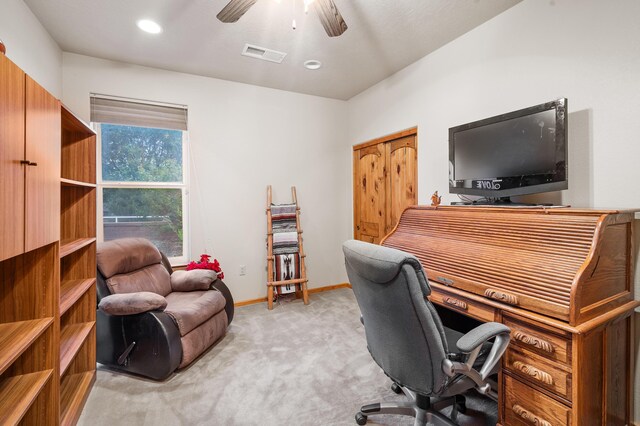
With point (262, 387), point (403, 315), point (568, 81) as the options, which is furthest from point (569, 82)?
point (262, 387)

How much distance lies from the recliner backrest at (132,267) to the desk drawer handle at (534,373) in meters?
2.60

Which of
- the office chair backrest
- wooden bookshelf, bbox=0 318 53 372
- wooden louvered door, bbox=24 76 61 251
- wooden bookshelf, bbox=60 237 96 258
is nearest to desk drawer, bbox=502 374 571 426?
the office chair backrest

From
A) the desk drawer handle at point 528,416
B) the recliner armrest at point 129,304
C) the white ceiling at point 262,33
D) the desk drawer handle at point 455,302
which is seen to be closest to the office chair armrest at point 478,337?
the desk drawer handle at point 455,302

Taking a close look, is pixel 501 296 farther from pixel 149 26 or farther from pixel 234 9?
pixel 149 26

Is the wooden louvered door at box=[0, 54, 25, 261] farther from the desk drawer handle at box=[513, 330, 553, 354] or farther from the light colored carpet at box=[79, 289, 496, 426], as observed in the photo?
the desk drawer handle at box=[513, 330, 553, 354]

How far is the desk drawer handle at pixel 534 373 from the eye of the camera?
51.3 inches

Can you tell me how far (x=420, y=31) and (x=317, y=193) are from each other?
2.25 metres

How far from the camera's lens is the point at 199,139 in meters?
3.41

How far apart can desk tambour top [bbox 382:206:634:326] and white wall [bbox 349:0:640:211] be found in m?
0.42

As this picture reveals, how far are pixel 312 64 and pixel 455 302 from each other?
2.64 m

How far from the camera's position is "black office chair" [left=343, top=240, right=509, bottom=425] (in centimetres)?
122

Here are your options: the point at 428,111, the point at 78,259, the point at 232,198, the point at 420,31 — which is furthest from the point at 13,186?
the point at 428,111

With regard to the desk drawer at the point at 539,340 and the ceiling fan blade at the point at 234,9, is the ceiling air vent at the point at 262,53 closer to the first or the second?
the ceiling fan blade at the point at 234,9

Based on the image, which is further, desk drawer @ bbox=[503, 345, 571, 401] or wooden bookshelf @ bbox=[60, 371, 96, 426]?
wooden bookshelf @ bbox=[60, 371, 96, 426]
